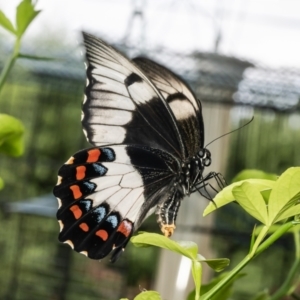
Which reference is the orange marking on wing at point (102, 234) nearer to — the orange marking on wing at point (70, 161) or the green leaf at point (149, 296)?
the orange marking on wing at point (70, 161)

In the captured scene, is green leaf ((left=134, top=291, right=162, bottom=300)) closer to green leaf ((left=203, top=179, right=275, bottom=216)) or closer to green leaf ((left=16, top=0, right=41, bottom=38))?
green leaf ((left=203, top=179, right=275, bottom=216))

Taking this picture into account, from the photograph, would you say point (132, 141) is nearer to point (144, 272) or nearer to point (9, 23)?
point (9, 23)

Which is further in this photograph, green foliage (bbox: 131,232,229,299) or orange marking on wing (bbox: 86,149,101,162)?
orange marking on wing (bbox: 86,149,101,162)

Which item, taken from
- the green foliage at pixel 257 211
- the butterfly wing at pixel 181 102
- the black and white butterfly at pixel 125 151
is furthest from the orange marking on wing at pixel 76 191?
the green foliage at pixel 257 211

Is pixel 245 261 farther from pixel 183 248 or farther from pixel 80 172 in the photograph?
pixel 80 172

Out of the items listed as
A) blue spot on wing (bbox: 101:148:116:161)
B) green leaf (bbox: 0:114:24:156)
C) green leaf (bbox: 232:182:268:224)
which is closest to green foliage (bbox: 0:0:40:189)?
green leaf (bbox: 0:114:24:156)

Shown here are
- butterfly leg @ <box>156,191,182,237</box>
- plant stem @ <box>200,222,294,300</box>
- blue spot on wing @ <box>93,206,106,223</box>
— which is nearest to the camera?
plant stem @ <box>200,222,294,300</box>

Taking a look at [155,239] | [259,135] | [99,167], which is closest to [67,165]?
[99,167]

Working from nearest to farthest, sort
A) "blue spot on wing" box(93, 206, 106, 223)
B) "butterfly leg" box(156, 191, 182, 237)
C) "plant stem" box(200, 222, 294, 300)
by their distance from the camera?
"plant stem" box(200, 222, 294, 300) → "butterfly leg" box(156, 191, 182, 237) → "blue spot on wing" box(93, 206, 106, 223)
